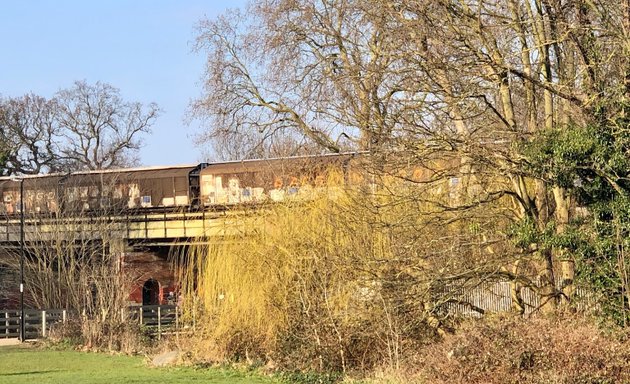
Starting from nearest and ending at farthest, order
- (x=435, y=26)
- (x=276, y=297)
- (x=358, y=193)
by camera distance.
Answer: (x=435, y=26) → (x=358, y=193) → (x=276, y=297)

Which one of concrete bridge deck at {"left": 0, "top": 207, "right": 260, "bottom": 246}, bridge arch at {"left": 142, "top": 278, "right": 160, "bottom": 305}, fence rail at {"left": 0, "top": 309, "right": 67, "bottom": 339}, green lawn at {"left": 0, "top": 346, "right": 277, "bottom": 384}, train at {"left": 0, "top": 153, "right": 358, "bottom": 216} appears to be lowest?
green lawn at {"left": 0, "top": 346, "right": 277, "bottom": 384}

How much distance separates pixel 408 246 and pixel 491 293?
2318 millimetres

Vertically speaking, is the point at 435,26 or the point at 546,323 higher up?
the point at 435,26

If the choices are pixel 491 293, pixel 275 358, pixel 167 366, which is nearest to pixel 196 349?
pixel 167 366

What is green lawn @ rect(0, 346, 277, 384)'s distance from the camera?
18.2 metres

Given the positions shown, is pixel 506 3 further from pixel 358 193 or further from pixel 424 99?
pixel 358 193

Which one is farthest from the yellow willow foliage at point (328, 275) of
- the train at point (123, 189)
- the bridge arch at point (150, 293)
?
the bridge arch at point (150, 293)

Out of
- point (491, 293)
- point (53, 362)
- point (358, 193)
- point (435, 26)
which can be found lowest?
point (53, 362)

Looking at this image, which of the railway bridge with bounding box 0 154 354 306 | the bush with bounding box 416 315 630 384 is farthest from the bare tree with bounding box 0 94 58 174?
the bush with bounding box 416 315 630 384

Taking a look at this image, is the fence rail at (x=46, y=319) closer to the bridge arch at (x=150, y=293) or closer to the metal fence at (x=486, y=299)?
the bridge arch at (x=150, y=293)

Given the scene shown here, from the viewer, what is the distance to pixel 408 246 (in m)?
17.1

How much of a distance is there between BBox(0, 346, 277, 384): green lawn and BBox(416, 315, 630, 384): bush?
5092 mm

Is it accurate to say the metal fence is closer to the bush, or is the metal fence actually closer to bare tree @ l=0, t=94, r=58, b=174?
the bush

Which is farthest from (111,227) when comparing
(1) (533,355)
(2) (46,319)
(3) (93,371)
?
(1) (533,355)
